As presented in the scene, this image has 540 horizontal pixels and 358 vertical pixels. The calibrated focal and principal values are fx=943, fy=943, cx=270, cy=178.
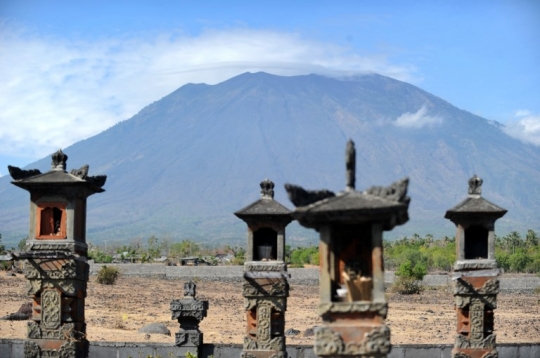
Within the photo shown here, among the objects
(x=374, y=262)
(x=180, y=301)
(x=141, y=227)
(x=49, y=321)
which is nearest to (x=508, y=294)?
(x=180, y=301)

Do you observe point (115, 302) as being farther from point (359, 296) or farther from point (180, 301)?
point (359, 296)

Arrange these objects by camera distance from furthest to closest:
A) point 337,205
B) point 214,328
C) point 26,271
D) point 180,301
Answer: point 214,328 < point 180,301 < point 26,271 < point 337,205

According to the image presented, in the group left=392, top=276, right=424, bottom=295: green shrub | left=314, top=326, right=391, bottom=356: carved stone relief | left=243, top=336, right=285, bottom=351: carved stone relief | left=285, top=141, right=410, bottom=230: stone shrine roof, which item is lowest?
left=243, top=336, right=285, bottom=351: carved stone relief

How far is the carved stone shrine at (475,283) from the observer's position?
720 inches

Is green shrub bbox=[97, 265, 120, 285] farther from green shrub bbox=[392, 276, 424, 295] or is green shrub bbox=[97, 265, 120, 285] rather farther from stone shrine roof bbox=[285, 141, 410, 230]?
stone shrine roof bbox=[285, 141, 410, 230]

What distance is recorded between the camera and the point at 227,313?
38.9 m

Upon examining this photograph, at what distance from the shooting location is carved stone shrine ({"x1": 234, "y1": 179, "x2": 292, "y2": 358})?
18.9 meters

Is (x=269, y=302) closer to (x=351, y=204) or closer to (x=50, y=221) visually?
(x=50, y=221)

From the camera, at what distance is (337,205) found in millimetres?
11477

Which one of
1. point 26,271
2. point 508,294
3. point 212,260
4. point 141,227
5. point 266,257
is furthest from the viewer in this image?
point 141,227

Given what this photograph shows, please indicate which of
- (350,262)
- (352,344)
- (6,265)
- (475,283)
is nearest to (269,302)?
(475,283)

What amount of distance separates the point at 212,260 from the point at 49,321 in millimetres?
52550

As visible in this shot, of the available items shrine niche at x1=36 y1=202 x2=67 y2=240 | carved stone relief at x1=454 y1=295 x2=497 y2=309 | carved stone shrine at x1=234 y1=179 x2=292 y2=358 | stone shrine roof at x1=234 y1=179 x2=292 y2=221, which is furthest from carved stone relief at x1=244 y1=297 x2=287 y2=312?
shrine niche at x1=36 y1=202 x2=67 y2=240

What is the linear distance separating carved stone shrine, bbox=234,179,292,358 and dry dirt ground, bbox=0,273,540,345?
10075mm
